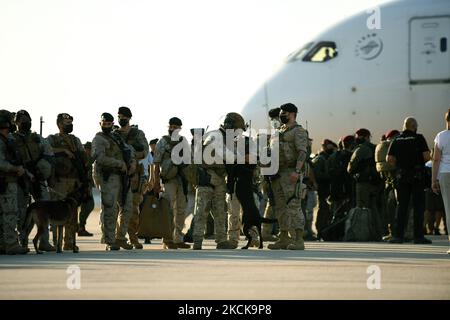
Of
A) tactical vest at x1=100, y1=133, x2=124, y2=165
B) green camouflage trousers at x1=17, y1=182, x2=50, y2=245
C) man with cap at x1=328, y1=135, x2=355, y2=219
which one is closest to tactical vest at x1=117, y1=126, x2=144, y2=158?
tactical vest at x1=100, y1=133, x2=124, y2=165

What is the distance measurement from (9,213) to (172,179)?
9.75 feet

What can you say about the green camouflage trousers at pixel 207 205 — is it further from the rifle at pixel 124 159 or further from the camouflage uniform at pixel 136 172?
the camouflage uniform at pixel 136 172

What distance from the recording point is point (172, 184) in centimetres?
1673

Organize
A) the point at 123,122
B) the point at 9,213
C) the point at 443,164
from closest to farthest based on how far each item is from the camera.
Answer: the point at 9,213
the point at 443,164
the point at 123,122

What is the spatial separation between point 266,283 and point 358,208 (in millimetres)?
9224

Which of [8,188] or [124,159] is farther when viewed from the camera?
[124,159]

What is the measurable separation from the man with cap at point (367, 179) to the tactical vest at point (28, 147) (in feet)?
20.6

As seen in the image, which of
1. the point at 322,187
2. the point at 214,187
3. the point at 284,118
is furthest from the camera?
the point at 322,187

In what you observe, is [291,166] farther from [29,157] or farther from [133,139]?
[29,157]

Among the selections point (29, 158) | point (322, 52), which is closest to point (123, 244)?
point (29, 158)

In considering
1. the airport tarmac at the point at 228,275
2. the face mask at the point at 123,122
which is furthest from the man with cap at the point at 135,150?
the airport tarmac at the point at 228,275

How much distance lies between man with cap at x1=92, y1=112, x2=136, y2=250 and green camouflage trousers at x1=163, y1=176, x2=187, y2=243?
91 centimetres

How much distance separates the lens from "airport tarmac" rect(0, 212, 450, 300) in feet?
31.4

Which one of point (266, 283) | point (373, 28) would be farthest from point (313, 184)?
point (266, 283)
